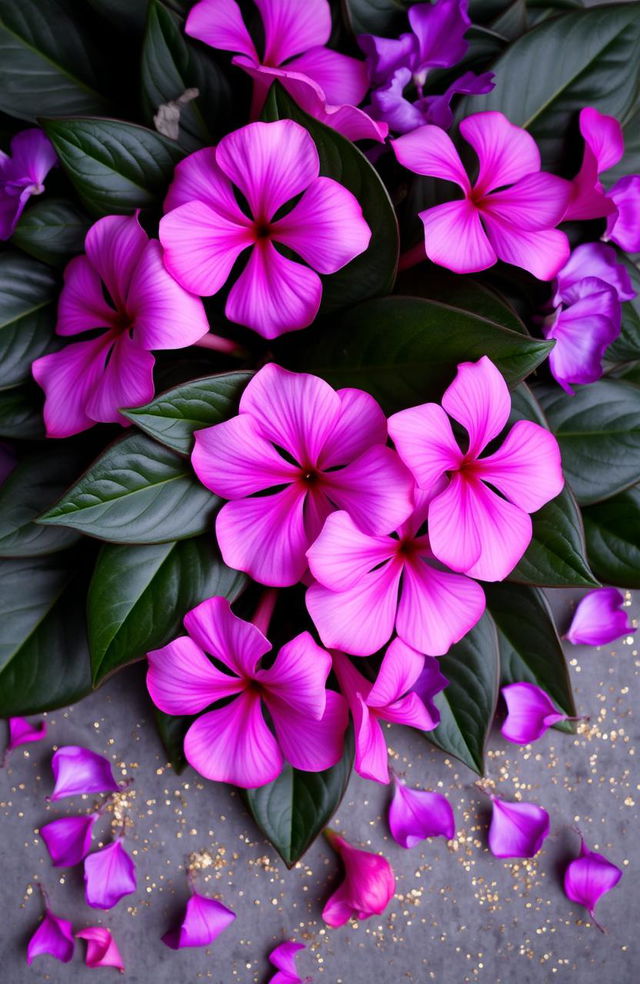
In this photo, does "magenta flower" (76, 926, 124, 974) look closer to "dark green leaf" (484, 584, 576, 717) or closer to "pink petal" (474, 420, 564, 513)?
"dark green leaf" (484, 584, 576, 717)

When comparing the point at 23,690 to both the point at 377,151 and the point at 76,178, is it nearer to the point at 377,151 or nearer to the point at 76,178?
the point at 76,178

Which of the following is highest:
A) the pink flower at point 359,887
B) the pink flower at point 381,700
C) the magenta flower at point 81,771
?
the pink flower at point 381,700

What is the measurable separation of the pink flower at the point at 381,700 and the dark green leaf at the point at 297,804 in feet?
0.35

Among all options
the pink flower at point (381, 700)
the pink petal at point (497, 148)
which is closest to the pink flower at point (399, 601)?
the pink flower at point (381, 700)

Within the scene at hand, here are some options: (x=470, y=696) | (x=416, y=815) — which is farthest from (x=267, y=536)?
(x=416, y=815)

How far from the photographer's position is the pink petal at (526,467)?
555 millimetres

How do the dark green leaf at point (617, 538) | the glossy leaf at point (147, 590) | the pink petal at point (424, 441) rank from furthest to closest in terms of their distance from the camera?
the dark green leaf at point (617, 538) → the glossy leaf at point (147, 590) → the pink petal at point (424, 441)

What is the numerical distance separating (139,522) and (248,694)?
17 centimetres

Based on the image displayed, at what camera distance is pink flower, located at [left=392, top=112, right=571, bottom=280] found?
58 cm

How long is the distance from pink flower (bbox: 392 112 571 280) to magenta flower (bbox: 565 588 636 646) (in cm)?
32

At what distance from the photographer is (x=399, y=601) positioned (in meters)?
0.60

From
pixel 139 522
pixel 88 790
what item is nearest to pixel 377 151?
pixel 139 522

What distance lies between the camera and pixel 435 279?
63cm

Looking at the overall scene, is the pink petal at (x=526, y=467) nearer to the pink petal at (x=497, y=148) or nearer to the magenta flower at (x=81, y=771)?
the pink petal at (x=497, y=148)
